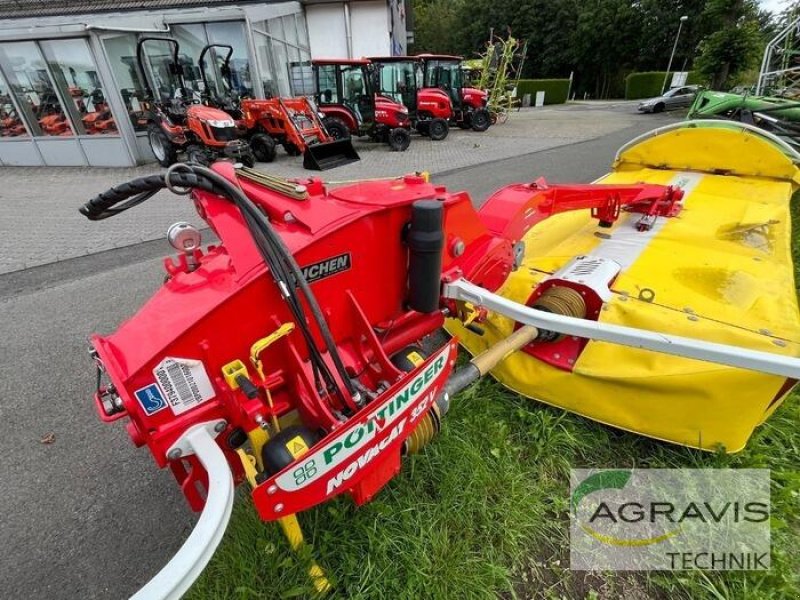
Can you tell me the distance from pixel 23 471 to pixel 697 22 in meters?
46.1

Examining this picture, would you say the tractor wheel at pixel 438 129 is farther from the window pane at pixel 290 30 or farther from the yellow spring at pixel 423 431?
the yellow spring at pixel 423 431

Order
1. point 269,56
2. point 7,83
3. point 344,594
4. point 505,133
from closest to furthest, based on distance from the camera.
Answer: point 344,594, point 7,83, point 269,56, point 505,133

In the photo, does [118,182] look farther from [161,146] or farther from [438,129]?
[438,129]

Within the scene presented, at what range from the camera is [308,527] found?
69.0 inches

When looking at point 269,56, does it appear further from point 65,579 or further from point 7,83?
point 65,579

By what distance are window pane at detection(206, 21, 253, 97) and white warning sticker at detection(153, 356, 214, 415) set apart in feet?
40.2

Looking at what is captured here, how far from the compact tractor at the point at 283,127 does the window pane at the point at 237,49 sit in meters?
1.43

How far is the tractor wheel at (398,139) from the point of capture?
11438 mm

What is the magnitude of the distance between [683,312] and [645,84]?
40269mm

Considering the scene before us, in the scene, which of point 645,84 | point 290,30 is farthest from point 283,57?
point 645,84

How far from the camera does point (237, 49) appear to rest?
11258 millimetres

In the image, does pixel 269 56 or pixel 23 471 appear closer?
pixel 23 471

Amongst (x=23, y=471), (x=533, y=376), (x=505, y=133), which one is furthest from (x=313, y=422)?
(x=505, y=133)

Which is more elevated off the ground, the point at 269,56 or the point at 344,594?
the point at 269,56
